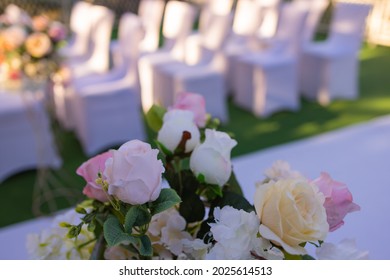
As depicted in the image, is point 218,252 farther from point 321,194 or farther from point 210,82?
point 210,82

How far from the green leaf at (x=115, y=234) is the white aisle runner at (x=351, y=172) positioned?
0.59 meters

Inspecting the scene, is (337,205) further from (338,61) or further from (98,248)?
(338,61)

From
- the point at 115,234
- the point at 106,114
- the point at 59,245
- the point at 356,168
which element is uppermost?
the point at 115,234

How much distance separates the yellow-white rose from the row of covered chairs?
318 cm

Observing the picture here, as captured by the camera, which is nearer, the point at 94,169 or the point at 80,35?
the point at 94,169

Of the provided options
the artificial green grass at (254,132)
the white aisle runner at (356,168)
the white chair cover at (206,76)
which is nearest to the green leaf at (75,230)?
the white aisle runner at (356,168)

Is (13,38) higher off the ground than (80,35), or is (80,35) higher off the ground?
(13,38)

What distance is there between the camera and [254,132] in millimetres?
4141

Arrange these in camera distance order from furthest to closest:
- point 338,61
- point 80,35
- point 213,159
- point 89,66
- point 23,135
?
point 80,35 < point 338,61 < point 89,66 < point 23,135 < point 213,159

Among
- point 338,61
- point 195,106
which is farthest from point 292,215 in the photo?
point 338,61

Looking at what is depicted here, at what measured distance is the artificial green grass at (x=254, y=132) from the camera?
3.07 metres

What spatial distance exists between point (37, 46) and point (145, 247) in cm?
228

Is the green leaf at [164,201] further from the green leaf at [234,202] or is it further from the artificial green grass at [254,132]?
the artificial green grass at [254,132]
